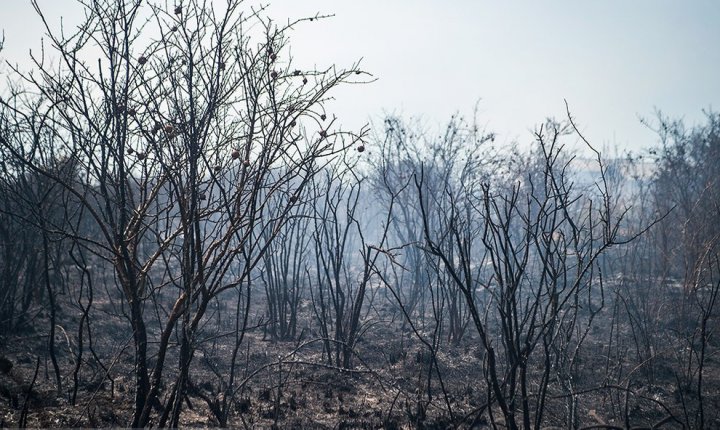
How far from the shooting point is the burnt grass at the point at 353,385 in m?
4.04

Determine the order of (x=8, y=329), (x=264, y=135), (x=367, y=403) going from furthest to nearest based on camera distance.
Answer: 1. (x=8, y=329)
2. (x=367, y=403)
3. (x=264, y=135)

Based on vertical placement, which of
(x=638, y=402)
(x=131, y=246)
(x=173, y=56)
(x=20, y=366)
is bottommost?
(x=638, y=402)

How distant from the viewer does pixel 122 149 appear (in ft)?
10.2

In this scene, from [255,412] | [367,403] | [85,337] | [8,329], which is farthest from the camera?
[85,337]

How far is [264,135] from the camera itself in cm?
334

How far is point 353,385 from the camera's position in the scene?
6141 mm

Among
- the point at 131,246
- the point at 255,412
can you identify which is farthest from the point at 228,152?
the point at 255,412

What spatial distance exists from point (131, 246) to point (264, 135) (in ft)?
3.84

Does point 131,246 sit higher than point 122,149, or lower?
lower

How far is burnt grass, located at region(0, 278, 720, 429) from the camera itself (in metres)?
4.04

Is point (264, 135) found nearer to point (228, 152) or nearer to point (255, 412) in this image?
point (228, 152)

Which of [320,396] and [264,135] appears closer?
[264,135]

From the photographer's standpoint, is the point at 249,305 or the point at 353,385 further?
the point at 353,385

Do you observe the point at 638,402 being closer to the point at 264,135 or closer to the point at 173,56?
the point at 264,135
